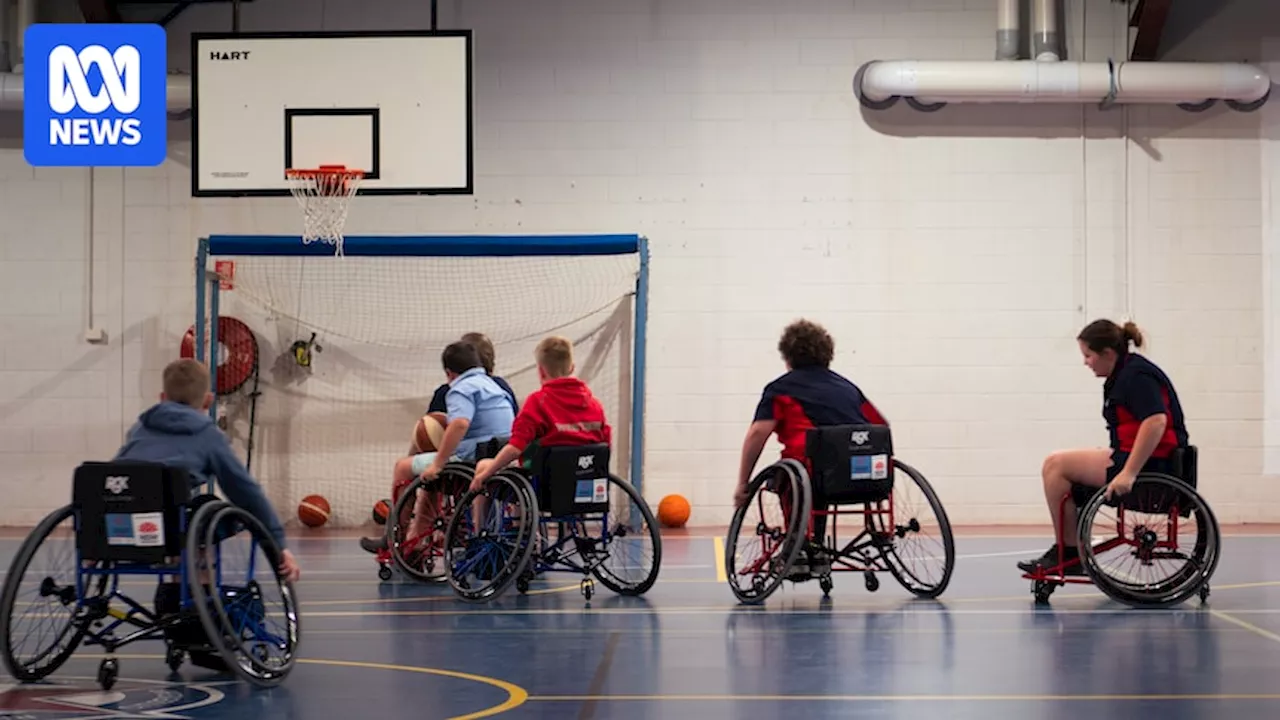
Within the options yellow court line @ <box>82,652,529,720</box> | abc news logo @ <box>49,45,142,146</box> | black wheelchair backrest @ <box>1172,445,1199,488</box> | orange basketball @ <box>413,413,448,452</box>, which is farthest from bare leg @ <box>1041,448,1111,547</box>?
abc news logo @ <box>49,45,142,146</box>

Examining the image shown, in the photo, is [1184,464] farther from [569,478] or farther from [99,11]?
[99,11]

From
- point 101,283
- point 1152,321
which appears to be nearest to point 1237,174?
point 1152,321

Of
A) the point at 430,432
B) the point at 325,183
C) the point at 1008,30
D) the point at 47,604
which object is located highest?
the point at 1008,30

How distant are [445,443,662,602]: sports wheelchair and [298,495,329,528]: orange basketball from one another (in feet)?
10.6

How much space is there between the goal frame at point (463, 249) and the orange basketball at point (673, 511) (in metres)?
0.26

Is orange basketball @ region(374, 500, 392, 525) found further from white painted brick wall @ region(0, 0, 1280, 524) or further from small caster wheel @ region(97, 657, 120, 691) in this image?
small caster wheel @ region(97, 657, 120, 691)

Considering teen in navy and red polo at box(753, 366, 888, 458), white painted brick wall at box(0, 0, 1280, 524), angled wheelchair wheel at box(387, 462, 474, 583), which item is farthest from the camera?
white painted brick wall at box(0, 0, 1280, 524)

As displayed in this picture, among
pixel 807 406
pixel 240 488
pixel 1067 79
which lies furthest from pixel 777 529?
pixel 1067 79

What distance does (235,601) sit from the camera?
13.4 ft

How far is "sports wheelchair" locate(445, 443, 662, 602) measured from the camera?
18.8ft

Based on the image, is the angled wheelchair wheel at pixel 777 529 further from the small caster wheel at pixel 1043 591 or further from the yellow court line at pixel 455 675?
the yellow court line at pixel 455 675

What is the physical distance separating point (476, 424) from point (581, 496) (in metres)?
0.84

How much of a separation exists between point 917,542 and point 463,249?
3140mm

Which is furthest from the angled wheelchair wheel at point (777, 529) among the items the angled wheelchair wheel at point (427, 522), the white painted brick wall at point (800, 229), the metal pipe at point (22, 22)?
the metal pipe at point (22, 22)
